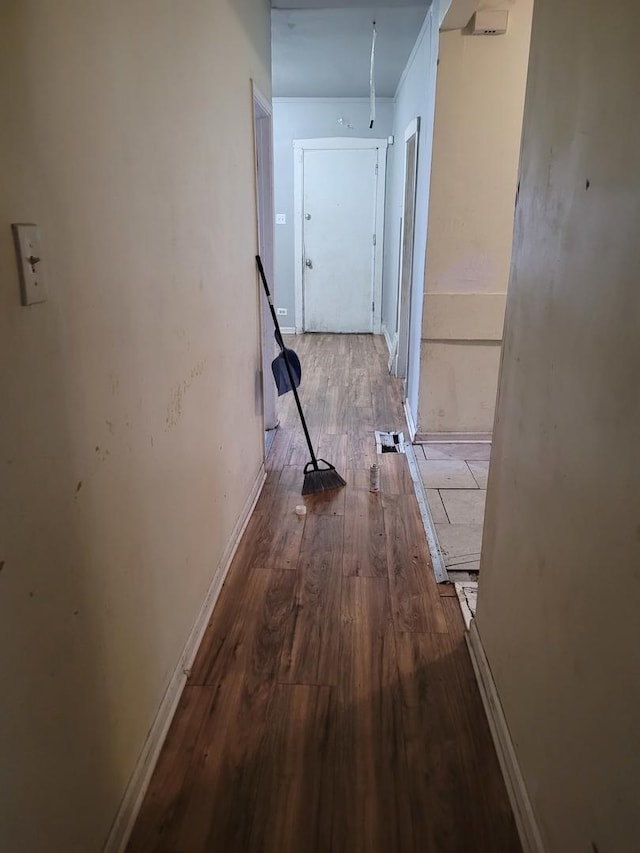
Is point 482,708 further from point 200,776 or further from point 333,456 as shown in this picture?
point 333,456

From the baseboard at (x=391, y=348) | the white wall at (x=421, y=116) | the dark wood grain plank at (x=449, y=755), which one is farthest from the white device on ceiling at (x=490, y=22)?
the dark wood grain plank at (x=449, y=755)

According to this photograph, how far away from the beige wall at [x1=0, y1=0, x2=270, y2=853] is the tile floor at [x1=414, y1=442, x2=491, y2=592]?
1110 millimetres

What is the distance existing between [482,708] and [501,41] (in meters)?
3.26

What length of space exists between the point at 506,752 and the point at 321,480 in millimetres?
1910

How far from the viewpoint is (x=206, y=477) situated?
2.20m

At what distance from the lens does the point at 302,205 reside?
7.01m

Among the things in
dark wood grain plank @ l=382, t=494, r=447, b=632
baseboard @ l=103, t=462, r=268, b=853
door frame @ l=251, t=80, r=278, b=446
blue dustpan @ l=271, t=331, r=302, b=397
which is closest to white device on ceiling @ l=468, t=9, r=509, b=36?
door frame @ l=251, t=80, r=278, b=446

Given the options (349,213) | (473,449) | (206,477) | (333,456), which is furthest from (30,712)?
(349,213)

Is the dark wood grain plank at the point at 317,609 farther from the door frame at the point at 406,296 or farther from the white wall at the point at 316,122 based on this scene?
the white wall at the point at 316,122

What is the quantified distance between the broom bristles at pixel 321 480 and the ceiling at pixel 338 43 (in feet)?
8.64

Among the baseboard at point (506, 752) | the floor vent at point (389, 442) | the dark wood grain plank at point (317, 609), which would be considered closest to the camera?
the baseboard at point (506, 752)

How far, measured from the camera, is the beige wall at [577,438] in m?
0.94

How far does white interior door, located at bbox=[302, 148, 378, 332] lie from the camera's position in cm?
688

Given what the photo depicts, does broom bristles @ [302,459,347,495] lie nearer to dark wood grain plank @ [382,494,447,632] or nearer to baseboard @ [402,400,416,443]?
dark wood grain plank @ [382,494,447,632]
